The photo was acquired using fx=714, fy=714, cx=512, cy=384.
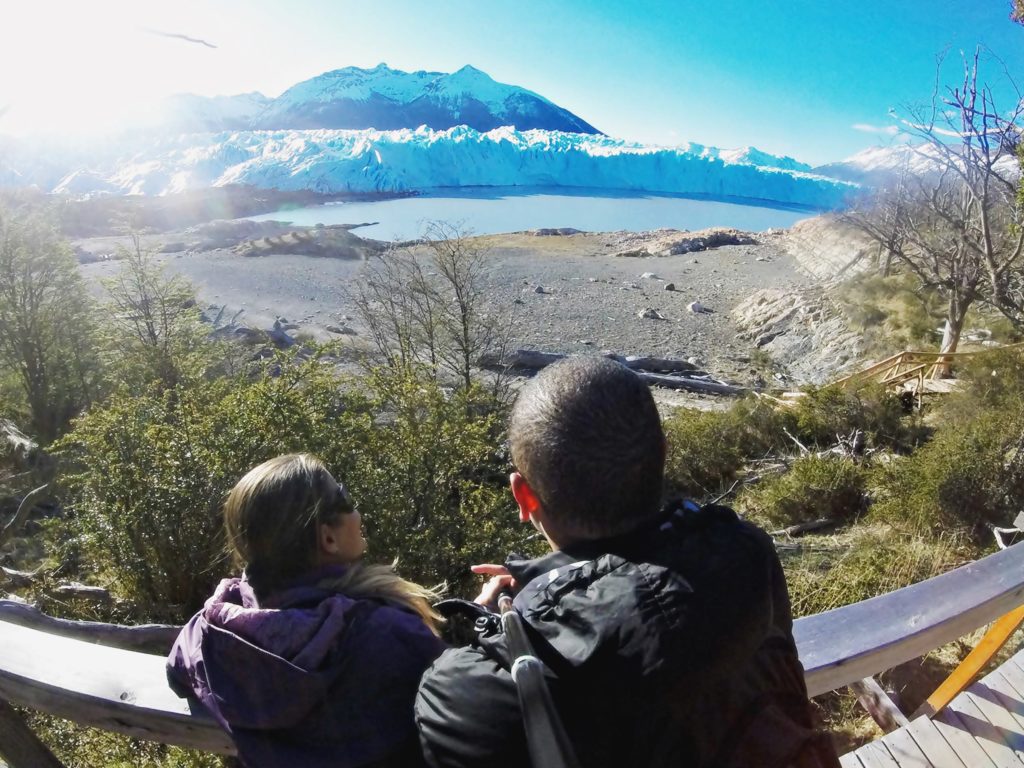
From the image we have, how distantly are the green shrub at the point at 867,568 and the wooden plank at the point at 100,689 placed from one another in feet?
11.4

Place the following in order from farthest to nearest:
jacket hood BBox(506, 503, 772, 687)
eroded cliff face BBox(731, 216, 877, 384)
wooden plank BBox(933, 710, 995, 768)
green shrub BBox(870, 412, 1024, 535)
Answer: eroded cliff face BBox(731, 216, 877, 384) → green shrub BBox(870, 412, 1024, 535) → wooden plank BBox(933, 710, 995, 768) → jacket hood BBox(506, 503, 772, 687)

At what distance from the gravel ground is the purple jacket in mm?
17641

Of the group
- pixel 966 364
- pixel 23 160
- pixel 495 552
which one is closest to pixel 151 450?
pixel 495 552

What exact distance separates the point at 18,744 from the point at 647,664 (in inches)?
56.1

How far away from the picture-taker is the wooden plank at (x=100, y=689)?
1161 mm

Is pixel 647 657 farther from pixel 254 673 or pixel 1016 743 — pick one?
pixel 1016 743

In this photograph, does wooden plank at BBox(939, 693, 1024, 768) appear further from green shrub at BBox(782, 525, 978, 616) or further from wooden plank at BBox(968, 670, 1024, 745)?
green shrub at BBox(782, 525, 978, 616)

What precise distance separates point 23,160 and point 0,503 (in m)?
79.7

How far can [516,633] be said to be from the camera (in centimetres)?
81

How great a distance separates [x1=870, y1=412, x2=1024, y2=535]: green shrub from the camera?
5.50 metres

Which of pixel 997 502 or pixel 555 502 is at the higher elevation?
pixel 555 502

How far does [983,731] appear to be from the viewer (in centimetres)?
190

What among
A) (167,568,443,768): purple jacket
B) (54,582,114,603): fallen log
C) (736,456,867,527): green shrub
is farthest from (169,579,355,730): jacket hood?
(736,456,867,527): green shrub

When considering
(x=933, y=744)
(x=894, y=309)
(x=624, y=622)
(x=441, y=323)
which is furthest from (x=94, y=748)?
(x=894, y=309)
